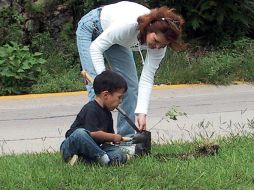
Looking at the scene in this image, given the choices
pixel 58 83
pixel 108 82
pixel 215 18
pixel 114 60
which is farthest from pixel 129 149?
pixel 215 18

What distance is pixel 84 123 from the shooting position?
15.7 ft

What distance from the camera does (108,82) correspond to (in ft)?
15.4

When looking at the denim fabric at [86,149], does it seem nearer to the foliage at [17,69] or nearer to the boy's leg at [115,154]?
the boy's leg at [115,154]

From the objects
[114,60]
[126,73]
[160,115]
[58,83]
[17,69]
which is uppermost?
[114,60]

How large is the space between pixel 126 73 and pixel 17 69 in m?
4.83

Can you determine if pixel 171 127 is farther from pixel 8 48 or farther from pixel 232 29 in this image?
pixel 232 29

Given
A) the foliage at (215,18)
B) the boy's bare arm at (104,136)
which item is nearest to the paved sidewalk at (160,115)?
the boy's bare arm at (104,136)

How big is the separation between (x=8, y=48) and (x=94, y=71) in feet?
18.0

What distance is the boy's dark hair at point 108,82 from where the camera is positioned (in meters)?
4.70

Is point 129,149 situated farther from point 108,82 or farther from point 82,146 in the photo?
point 108,82

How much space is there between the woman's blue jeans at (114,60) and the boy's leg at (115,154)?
1.42 feet

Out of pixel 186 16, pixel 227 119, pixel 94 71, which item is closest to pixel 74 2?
pixel 186 16

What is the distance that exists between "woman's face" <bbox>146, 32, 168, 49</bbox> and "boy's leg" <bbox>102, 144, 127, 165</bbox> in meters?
0.89

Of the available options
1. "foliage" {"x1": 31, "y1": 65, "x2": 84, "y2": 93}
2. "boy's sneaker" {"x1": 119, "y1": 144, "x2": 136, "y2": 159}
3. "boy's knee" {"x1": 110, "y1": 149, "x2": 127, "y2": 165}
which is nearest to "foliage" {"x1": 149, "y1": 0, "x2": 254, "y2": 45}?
"foliage" {"x1": 31, "y1": 65, "x2": 84, "y2": 93}
